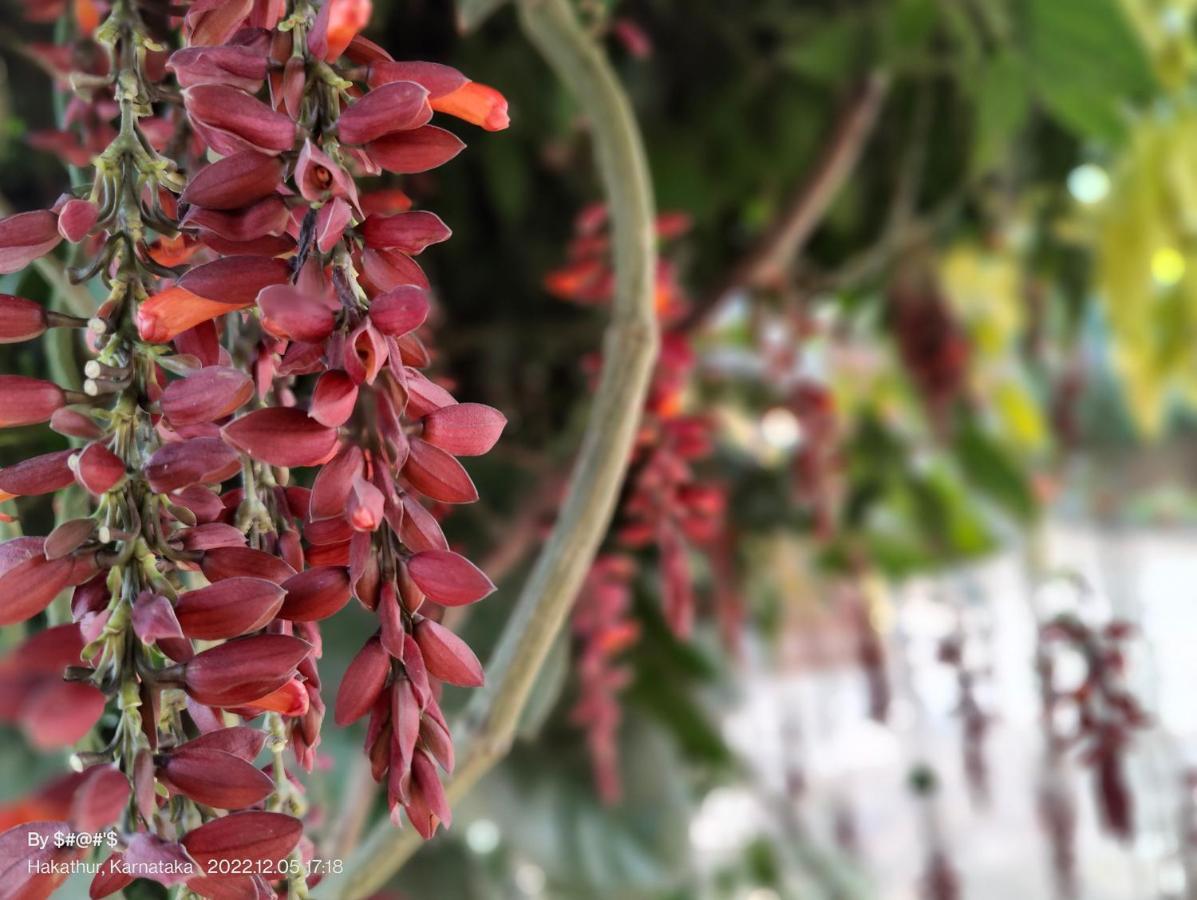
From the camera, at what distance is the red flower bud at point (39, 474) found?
0.61 ft

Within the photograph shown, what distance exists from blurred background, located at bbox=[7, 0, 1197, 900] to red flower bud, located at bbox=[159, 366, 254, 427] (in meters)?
0.09

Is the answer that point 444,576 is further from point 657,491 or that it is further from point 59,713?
point 657,491

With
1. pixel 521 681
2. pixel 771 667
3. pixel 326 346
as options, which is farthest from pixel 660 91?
pixel 771 667

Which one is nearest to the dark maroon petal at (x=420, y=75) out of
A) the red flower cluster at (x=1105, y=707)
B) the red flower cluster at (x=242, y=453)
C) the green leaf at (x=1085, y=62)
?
the red flower cluster at (x=242, y=453)

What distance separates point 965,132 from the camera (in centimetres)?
87

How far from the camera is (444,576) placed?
0.58 ft

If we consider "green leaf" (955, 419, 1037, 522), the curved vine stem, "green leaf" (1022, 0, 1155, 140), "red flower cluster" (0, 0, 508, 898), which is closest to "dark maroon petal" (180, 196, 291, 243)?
"red flower cluster" (0, 0, 508, 898)

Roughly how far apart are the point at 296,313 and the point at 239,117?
0.04 meters

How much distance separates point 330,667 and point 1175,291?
78cm

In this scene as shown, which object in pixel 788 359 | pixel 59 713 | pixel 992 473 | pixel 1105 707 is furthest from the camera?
pixel 992 473

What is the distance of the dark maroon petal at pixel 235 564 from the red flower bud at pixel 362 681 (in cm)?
2

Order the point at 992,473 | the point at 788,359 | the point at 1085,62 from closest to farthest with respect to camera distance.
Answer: the point at 1085,62 < the point at 788,359 < the point at 992,473

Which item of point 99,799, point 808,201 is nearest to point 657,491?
point 99,799

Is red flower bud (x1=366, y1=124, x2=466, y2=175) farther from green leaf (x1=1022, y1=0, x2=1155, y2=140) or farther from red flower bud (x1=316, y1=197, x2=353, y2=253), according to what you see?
green leaf (x1=1022, y1=0, x2=1155, y2=140)
